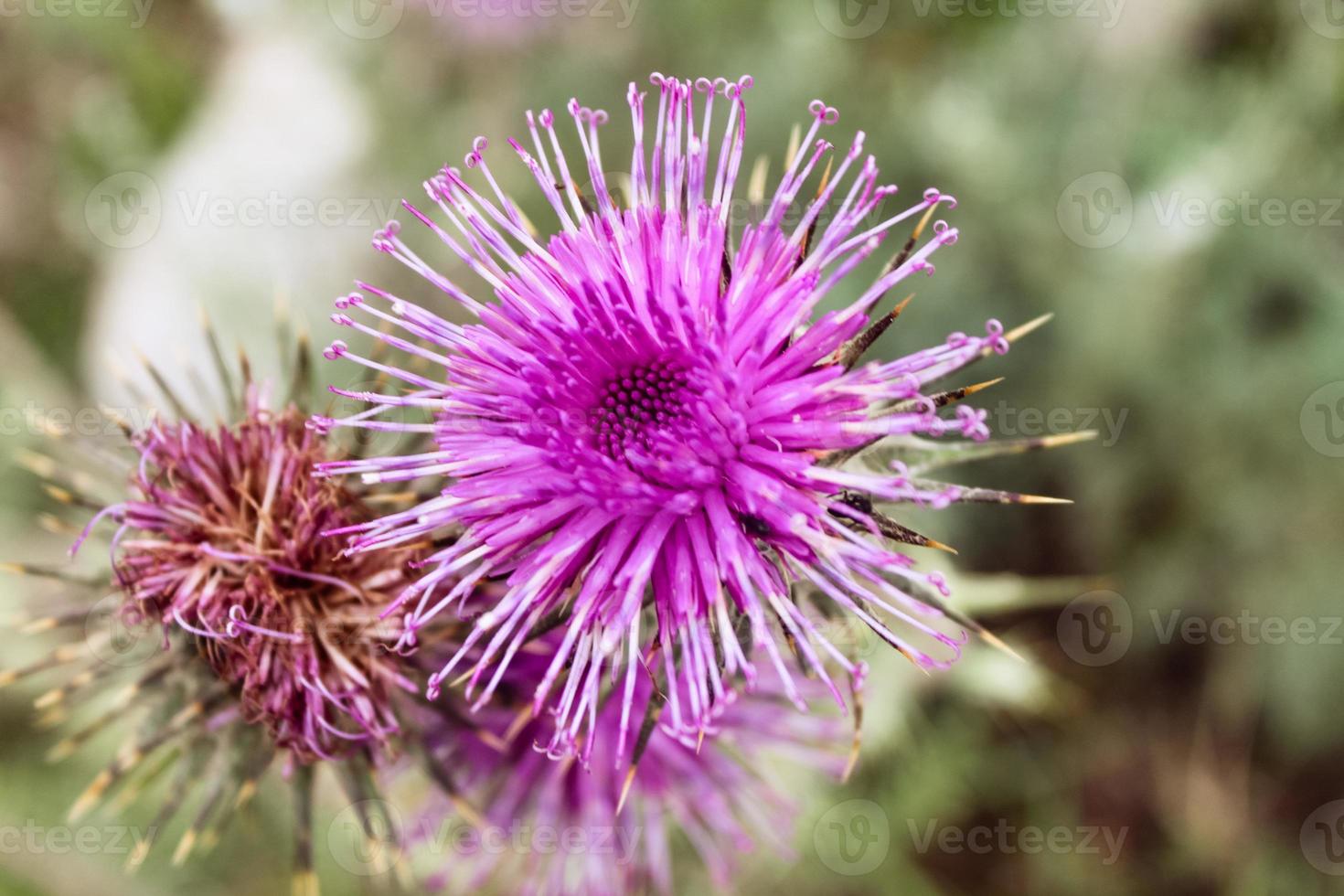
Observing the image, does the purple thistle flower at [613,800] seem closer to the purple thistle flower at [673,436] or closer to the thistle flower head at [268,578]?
the thistle flower head at [268,578]

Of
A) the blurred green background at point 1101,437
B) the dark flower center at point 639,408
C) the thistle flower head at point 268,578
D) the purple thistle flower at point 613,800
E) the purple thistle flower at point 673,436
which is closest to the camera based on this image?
the purple thistle flower at point 673,436

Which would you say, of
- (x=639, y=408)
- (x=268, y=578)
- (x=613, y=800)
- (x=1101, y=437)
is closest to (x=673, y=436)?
(x=639, y=408)

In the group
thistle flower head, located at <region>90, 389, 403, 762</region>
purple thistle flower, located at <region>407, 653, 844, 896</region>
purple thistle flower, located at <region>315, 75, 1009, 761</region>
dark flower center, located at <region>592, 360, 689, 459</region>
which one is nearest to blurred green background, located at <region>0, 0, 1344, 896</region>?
purple thistle flower, located at <region>407, 653, 844, 896</region>

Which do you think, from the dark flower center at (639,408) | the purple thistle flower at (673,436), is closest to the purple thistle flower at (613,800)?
the purple thistle flower at (673,436)

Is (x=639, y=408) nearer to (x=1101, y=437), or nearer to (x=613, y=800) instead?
(x=613, y=800)

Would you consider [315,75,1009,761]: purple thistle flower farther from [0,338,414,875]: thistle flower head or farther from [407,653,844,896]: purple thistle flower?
[407,653,844,896]: purple thistle flower

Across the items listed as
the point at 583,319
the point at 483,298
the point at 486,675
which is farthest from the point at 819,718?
the point at 483,298
